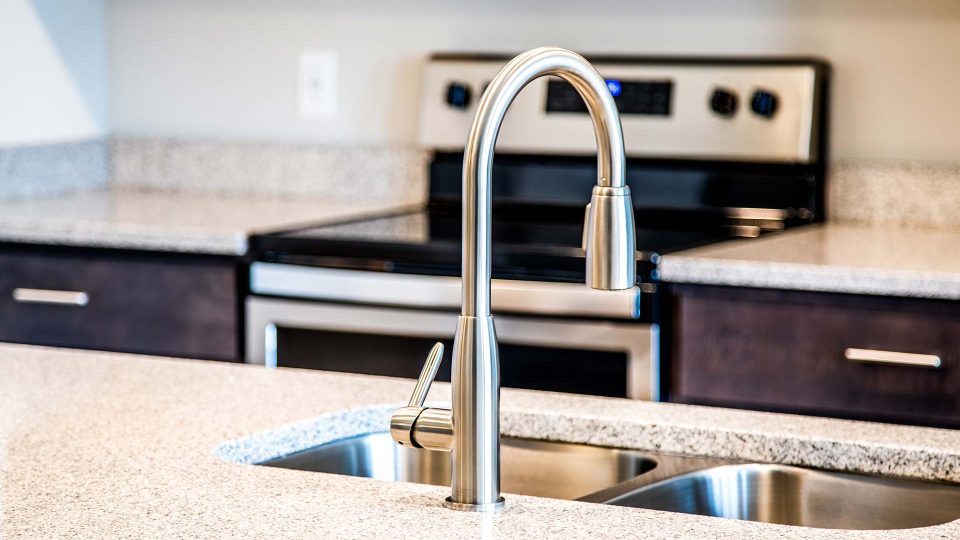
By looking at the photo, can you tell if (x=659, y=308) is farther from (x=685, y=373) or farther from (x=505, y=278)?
(x=505, y=278)

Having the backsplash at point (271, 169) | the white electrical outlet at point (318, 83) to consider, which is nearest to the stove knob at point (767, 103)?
the backsplash at point (271, 169)

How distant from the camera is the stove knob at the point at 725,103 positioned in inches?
101

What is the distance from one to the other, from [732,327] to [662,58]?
77 centimetres

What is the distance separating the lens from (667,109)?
8.66 ft

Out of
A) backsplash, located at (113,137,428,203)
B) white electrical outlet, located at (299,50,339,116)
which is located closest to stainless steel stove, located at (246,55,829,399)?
backsplash, located at (113,137,428,203)

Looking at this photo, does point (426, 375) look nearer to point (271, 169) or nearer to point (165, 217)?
point (165, 217)

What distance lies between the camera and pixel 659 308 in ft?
7.07

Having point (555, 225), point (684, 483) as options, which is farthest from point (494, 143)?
point (555, 225)

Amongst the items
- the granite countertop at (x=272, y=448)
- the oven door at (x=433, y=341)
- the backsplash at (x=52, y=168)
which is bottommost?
the oven door at (x=433, y=341)

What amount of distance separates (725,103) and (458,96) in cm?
57

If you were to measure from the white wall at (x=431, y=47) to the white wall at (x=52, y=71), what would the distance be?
6cm

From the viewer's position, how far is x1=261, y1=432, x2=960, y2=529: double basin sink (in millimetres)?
1218

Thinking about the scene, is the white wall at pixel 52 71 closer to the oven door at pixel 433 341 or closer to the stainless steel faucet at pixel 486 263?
the oven door at pixel 433 341

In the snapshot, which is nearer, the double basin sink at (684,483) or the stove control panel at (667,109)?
the double basin sink at (684,483)
